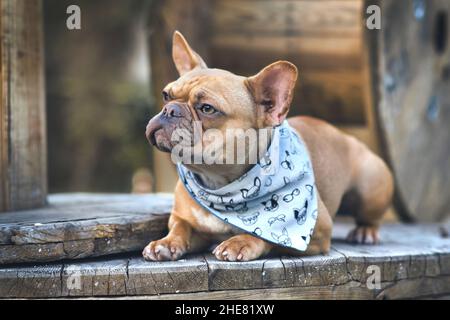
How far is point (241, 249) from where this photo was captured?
2842 mm

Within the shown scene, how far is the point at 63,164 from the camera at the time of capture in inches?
365

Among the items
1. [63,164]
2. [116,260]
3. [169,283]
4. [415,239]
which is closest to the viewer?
[169,283]

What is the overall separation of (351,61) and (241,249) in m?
3.09

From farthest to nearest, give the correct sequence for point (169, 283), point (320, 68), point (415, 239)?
point (320, 68) < point (415, 239) < point (169, 283)

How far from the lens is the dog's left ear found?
9.19ft

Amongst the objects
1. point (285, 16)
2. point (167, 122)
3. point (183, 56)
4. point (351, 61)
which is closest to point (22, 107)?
point (183, 56)

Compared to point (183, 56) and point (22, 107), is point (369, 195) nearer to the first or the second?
point (183, 56)

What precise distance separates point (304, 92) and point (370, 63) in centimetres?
163

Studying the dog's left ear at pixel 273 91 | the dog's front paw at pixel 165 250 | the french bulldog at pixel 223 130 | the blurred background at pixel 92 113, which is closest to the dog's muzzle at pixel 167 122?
the french bulldog at pixel 223 130

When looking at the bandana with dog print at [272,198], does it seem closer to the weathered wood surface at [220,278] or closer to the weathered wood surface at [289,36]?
the weathered wood surface at [220,278]

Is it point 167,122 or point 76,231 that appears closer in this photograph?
point 167,122

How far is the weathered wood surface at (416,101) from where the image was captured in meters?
4.16
